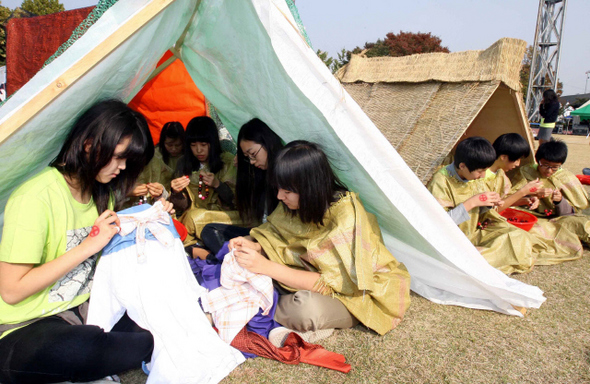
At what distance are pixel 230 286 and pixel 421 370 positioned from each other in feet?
3.50

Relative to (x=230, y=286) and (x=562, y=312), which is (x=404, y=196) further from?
(x=562, y=312)

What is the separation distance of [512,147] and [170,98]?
12.3 ft

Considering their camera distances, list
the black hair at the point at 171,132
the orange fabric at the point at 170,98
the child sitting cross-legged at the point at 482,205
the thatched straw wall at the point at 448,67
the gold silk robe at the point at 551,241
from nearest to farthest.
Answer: the child sitting cross-legged at the point at 482,205 < the gold silk robe at the point at 551,241 < the black hair at the point at 171,132 < the thatched straw wall at the point at 448,67 < the orange fabric at the point at 170,98

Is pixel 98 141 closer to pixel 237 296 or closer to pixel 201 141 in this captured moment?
pixel 237 296

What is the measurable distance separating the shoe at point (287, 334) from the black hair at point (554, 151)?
278cm

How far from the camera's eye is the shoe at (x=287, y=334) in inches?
78.0

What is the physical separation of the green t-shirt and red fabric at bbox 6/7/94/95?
3.18 metres

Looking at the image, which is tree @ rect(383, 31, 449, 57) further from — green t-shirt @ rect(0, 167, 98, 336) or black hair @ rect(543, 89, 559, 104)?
green t-shirt @ rect(0, 167, 98, 336)

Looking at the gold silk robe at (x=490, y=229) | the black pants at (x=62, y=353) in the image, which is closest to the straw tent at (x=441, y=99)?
the gold silk robe at (x=490, y=229)

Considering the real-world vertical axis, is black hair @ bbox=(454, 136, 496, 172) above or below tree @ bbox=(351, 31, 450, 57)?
below

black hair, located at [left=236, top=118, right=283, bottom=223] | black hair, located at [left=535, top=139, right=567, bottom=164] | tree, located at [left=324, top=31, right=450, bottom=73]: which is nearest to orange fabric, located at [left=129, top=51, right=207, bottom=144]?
black hair, located at [left=236, top=118, right=283, bottom=223]

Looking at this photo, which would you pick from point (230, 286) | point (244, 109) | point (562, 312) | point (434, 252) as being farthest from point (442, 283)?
point (244, 109)

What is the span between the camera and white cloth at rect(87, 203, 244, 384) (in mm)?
1729

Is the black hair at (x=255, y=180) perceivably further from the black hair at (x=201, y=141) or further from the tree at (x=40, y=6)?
the tree at (x=40, y=6)
